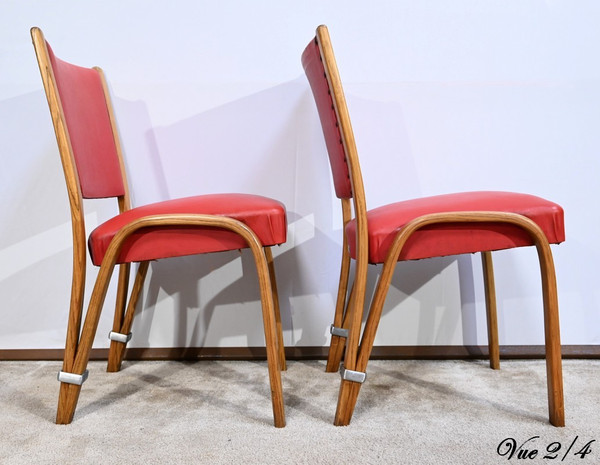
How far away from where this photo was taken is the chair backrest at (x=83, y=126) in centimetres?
116

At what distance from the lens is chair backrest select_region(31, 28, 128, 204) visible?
1.16 m

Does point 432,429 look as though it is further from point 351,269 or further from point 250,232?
point 351,269

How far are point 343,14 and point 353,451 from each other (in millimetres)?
1128

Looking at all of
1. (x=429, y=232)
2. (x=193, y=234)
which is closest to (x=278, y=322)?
(x=193, y=234)

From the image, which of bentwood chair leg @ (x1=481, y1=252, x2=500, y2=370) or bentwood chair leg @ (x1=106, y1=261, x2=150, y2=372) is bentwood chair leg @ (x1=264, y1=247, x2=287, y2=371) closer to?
bentwood chair leg @ (x1=106, y1=261, x2=150, y2=372)

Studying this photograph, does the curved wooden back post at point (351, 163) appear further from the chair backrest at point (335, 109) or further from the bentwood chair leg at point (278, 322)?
the bentwood chair leg at point (278, 322)

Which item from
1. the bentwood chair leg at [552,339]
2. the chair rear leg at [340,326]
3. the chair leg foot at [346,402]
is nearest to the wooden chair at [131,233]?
the chair leg foot at [346,402]

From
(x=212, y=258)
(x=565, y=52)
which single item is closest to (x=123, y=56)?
(x=212, y=258)

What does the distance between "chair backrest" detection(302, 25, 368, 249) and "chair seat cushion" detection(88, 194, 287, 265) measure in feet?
0.54

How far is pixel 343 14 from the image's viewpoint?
1628 mm

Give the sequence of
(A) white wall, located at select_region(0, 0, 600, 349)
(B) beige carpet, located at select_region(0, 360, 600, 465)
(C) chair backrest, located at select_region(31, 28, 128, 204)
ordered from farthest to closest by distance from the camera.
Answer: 1. (A) white wall, located at select_region(0, 0, 600, 349)
2. (C) chair backrest, located at select_region(31, 28, 128, 204)
3. (B) beige carpet, located at select_region(0, 360, 600, 465)

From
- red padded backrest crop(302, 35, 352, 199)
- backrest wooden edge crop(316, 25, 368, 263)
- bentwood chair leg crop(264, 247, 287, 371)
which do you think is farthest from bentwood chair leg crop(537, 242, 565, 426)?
bentwood chair leg crop(264, 247, 287, 371)

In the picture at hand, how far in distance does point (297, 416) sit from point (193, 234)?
1.40 feet

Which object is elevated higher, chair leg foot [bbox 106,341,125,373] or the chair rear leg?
the chair rear leg
